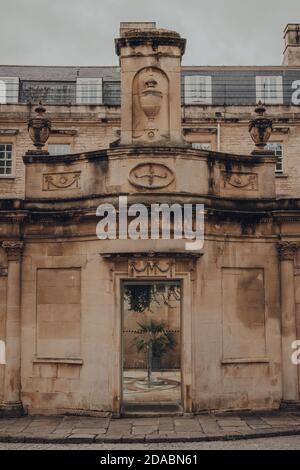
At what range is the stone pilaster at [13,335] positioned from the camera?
13.3 metres

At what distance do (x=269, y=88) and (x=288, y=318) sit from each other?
891 inches

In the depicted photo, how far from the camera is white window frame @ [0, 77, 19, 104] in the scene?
32.5m

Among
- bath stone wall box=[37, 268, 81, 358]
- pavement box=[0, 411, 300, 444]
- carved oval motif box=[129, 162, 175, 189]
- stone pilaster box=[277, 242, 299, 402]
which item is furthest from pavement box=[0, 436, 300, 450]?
carved oval motif box=[129, 162, 175, 189]

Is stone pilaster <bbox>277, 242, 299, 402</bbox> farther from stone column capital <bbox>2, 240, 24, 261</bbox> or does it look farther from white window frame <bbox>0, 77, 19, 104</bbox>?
white window frame <bbox>0, 77, 19, 104</bbox>

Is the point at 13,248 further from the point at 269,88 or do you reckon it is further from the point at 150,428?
the point at 269,88

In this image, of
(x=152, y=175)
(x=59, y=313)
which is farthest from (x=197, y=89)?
(x=59, y=313)

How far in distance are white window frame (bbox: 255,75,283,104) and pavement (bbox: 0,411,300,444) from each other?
2293 cm

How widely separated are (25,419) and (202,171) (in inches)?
249

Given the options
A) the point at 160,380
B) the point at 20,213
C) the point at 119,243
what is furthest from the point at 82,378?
the point at 160,380

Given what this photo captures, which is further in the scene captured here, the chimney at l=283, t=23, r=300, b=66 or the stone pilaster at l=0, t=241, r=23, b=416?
the chimney at l=283, t=23, r=300, b=66

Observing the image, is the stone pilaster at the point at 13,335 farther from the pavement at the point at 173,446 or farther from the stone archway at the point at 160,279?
the pavement at the point at 173,446

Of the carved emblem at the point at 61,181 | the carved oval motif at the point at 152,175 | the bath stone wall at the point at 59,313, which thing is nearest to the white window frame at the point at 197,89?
the carved emblem at the point at 61,181

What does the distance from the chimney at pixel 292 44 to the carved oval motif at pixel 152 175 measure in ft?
83.7

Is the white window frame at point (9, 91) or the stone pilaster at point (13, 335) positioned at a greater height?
the white window frame at point (9, 91)
